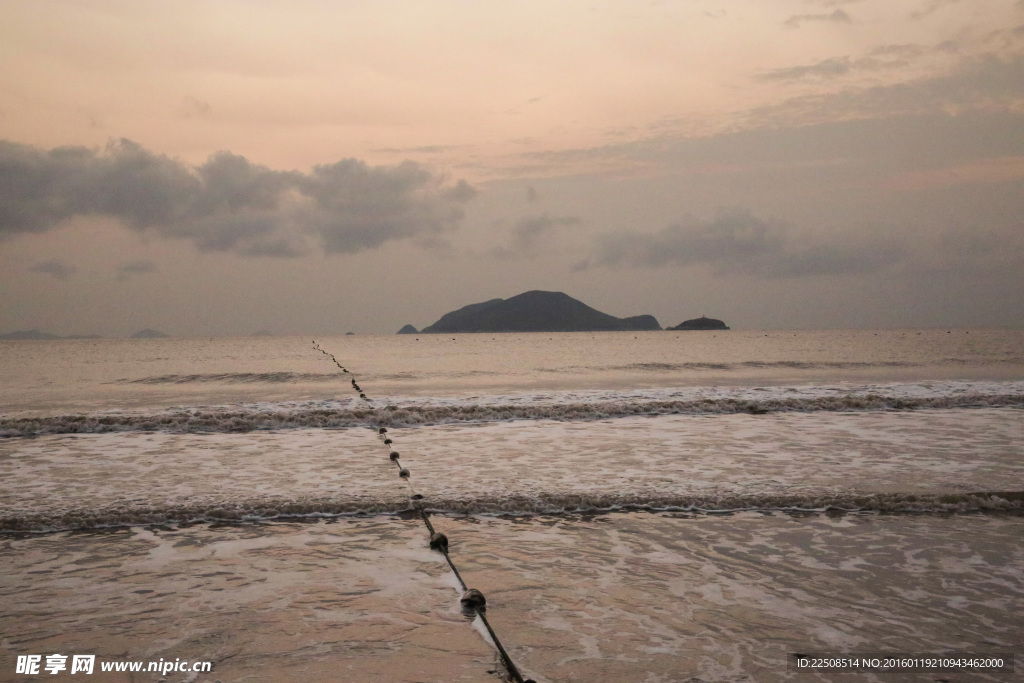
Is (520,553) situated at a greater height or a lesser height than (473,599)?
lesser

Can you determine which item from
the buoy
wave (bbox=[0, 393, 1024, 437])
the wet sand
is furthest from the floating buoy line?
wave (bbox=[0, 393, 1024, 437])

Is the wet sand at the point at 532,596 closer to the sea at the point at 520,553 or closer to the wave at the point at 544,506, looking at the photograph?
the sea at the point at 520,553

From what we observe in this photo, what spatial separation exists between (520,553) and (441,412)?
35.6 ft

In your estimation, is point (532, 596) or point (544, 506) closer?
point (532, 596)

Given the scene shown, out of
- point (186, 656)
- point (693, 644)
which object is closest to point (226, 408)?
point (186, 656)

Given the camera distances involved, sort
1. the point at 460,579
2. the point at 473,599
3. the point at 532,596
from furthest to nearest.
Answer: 1. the point at 460,579
2. the point at 532,596
3. the point at 473,599

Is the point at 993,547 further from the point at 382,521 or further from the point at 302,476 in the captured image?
the point at 302,476

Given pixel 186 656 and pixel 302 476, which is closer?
pixel 186 656

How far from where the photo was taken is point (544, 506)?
8.02m

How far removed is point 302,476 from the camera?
9820 millimetres

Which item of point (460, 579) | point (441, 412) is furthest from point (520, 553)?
point (441, 412)

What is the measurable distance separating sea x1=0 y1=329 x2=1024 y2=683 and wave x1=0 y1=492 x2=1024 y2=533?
0.04m

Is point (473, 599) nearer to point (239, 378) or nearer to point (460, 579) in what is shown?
point (460, 579)

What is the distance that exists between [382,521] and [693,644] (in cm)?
416
